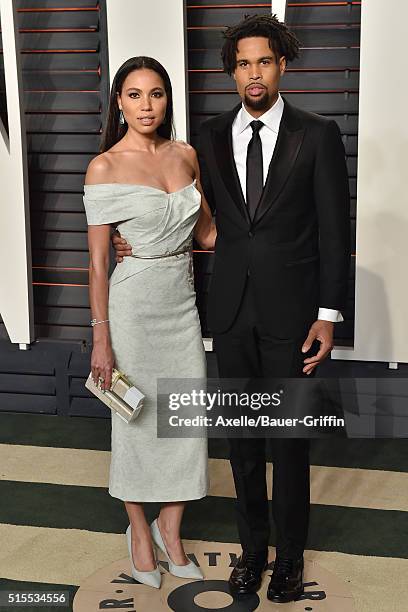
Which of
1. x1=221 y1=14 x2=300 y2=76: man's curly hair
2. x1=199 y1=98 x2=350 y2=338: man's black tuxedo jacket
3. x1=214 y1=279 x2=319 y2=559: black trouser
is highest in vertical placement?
x1=221 y1=14 x2=300 y2=76: man's curly hair

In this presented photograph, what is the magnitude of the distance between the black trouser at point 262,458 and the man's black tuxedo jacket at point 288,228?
39mm

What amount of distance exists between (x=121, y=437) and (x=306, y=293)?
0.71 m

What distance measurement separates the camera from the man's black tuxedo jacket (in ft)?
8.29

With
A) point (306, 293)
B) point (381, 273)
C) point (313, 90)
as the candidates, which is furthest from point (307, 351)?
point (313, 90)

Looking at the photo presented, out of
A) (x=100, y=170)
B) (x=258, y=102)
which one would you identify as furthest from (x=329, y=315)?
(x=100, y=170)

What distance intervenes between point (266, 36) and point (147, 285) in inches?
30.2

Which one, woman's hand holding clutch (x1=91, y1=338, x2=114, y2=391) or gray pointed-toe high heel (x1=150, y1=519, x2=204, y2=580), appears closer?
woman's hand holding clutch (x1=91, y1=338, x2=114, y2=391)

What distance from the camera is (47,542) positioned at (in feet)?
10.4

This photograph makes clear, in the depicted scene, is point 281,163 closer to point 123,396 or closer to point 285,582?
point 123,396

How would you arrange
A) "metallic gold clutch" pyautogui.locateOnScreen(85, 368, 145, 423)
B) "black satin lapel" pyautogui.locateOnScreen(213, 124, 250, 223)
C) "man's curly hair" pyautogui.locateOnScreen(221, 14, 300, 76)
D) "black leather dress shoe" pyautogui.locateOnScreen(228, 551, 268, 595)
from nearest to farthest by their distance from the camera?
"man's curly hair" pyautogui.locateOnScreen(221, 14, 300, 76) < "black satin lapel" pyautogui.locateOnScreen(213, 124, 250, 223) < "metallic gold clutch" pyautogui.locateOnScreen(85, 368, 145, 423) < "black leather dress shoe" pyautogui.locateOnScreen(228, 551, 268, 595)

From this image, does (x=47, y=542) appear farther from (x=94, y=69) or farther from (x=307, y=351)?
(x=94, y=69)

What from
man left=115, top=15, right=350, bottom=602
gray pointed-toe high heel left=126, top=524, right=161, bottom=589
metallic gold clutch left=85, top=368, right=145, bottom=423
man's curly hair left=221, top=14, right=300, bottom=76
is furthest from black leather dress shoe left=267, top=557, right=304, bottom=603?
man's curly hair left=221, top=14, right=300, bottom=76

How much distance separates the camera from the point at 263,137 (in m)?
2.59

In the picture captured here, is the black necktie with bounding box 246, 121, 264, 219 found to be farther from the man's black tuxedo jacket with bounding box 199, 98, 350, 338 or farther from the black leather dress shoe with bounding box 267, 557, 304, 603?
the black leather dress shoe with bounding box 267, 557, 304, 603
